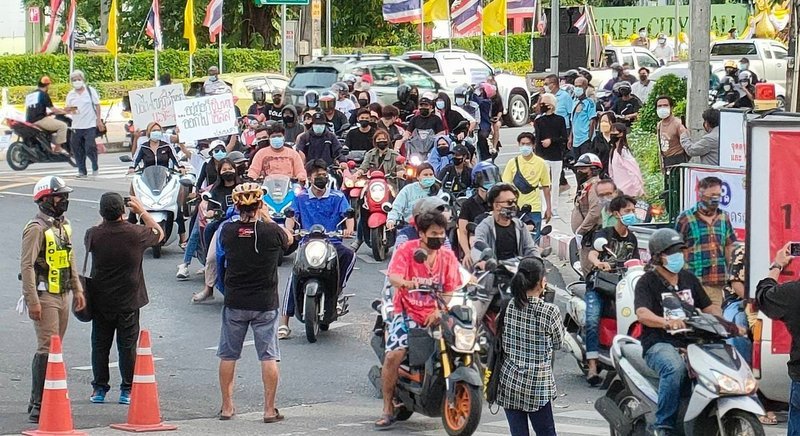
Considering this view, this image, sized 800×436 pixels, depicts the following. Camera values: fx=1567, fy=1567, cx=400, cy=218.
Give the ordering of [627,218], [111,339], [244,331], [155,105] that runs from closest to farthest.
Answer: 1. [244,331]
2. [111,339]
3. [627,218]
4. [155,105]

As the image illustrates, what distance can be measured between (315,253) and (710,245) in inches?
148

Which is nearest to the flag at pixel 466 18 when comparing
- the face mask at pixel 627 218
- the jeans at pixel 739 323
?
the face mask at pixel 627 218

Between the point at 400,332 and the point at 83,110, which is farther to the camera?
the point at 83,110

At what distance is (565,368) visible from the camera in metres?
13.6

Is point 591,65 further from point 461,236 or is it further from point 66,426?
point 66,426

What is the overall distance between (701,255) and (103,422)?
4.91 metres

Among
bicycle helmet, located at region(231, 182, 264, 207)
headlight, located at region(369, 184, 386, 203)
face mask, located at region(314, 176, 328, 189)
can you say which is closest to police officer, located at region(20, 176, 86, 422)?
bicycle helmet, located at region(231, 182, 264, 207)

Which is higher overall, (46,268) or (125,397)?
(46,268)

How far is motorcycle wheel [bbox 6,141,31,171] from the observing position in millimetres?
27453

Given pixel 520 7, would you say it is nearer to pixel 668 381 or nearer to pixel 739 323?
pixel 739 323

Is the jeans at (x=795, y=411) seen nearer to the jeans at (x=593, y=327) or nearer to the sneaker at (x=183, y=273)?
the jeans at (x=593, y=327)

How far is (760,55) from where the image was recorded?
4212 centimetres

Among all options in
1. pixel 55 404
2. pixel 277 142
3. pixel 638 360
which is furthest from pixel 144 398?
pixel 277 142

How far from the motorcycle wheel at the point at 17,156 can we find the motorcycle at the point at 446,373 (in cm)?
1748
